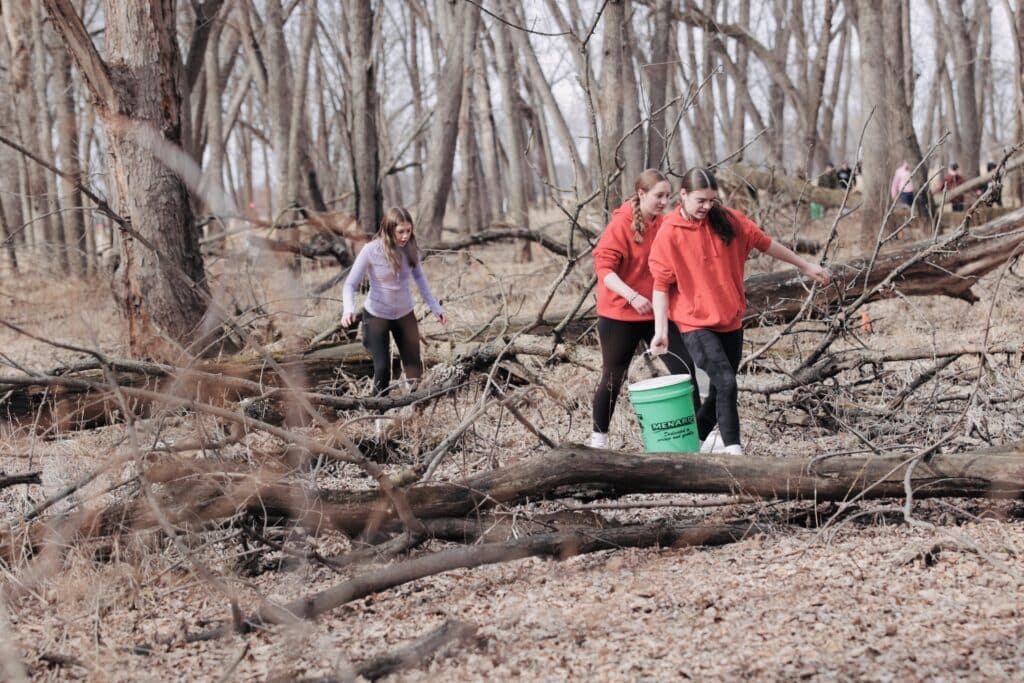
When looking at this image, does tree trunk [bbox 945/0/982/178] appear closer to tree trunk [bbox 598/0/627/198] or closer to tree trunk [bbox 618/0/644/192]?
tree trunk [bbox 618/0/644/192]

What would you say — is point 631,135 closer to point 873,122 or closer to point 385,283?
point 873,122

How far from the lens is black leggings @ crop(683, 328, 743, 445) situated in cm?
459

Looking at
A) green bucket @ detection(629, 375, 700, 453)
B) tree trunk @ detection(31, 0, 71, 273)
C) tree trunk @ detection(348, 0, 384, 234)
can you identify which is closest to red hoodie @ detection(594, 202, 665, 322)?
green bucket @ detection(629, 375, 700, 453)

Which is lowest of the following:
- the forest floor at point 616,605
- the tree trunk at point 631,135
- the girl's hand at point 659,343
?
the forest floor at point 616,605

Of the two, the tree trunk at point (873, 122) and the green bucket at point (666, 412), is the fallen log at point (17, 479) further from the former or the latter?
the tree trunk at point (873, 122)

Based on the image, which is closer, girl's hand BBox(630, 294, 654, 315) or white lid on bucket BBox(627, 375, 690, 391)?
white lid on bucket BBox(627, 375, 690, 391)

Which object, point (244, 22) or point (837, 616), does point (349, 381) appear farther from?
point (244, 22)

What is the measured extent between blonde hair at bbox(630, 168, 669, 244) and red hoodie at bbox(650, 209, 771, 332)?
0.89ft

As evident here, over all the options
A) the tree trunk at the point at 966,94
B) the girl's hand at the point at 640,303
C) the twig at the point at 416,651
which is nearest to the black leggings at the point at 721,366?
the girl's hand at the point at 640,303

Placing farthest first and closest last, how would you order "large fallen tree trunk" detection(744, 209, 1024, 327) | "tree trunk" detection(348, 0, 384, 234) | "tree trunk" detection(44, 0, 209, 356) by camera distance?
1. "tree trunk" detection(348, 0, 384, 234)
2. "tree trunk" detection(44, 0, 209, 356)
3. "large fallen tree trunk" detection(744, 209, 1024, 327)

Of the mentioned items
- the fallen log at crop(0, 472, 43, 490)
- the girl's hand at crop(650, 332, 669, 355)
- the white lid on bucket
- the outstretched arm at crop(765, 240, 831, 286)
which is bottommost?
the fallen log at crop(0, 472, 43, 490)

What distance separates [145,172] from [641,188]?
4.16m

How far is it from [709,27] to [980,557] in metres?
17.3

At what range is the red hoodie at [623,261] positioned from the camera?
5.12 m
